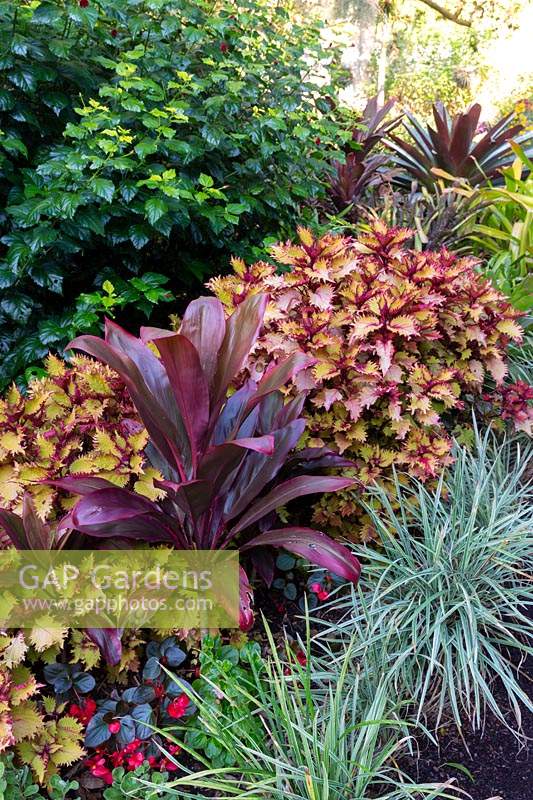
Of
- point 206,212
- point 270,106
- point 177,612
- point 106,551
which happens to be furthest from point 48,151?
point 177,612

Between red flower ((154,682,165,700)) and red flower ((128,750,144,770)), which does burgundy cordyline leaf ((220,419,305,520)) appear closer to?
red flower ((154,682,165,700))

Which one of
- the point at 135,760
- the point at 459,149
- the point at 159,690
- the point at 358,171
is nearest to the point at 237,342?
the point at 159,690

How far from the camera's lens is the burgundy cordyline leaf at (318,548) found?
1.69m

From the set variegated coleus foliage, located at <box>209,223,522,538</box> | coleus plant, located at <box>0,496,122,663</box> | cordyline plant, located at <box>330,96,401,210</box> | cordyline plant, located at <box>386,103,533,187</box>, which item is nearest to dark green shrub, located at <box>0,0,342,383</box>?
variegated coleus foliage, located at <box>209,223,522,538</box>

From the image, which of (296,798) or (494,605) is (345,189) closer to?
(494,605)

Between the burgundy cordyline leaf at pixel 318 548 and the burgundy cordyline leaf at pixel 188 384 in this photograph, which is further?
the burgundy cordyline leaf at pixel 318 548

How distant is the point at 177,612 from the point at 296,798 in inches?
23.6

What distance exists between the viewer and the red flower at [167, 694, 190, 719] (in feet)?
5.28

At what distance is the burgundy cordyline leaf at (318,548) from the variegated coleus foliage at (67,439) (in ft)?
1.20

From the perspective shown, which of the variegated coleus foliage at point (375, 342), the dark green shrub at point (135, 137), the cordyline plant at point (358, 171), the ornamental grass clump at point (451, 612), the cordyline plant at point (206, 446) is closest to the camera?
the cordyline plant at point (206, 446)

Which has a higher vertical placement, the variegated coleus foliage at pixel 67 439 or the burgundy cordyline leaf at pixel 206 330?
the burgundy cordyline leaf at pixel 206 330

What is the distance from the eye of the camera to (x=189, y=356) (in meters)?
1.61

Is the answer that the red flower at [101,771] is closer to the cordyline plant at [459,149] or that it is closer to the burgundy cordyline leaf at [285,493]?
the burgundy cordyline leaf at [285,493]

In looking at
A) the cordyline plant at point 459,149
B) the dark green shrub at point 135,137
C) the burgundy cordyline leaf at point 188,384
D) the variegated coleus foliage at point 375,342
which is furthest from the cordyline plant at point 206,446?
the cordyline plant at point 459,149
